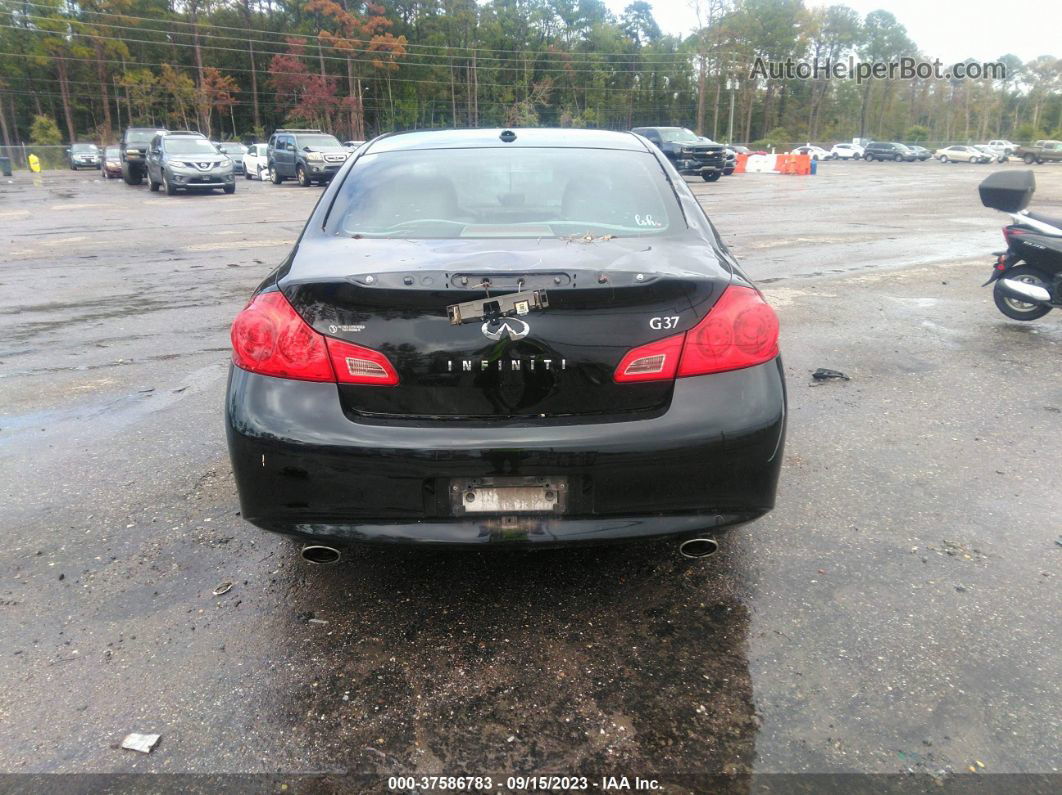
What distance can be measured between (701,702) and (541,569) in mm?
890

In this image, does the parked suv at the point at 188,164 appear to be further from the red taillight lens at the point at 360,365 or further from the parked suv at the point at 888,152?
the parked suv at the point at 888,152

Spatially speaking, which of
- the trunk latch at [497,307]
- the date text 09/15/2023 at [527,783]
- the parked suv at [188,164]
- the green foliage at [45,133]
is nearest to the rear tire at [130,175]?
the parked suv at [188,164]

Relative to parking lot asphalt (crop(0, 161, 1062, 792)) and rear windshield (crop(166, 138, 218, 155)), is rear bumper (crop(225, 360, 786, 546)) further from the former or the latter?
rear windshield (crop(166, 138, 218, 155))

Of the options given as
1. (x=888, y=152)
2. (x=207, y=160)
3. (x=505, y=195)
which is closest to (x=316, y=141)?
(x=207, y=160)

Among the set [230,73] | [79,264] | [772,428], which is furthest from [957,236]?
[230,73]

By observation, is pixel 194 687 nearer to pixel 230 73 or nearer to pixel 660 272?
pixel 660 272

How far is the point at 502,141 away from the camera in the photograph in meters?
3.66

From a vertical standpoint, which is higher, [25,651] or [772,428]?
[772,428]

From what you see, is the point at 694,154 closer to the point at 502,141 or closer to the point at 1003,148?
the point at 502,141

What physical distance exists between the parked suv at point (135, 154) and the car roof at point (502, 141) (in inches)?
1111

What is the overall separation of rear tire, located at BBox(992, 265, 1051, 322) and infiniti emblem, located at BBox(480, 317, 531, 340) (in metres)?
6.17

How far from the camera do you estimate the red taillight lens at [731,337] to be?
8.01 feet

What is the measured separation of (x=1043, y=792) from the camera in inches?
75.4

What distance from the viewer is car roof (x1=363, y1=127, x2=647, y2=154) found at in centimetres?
361
